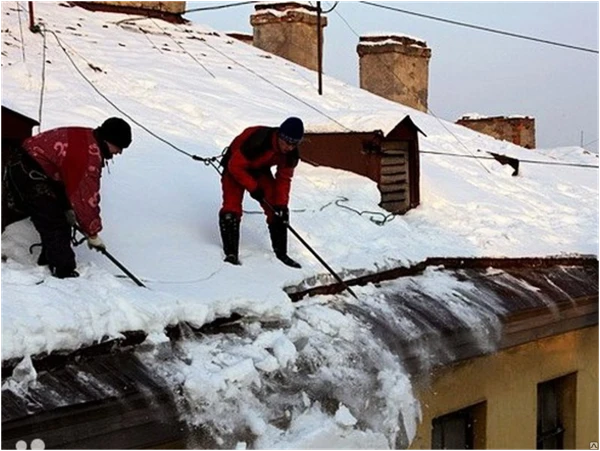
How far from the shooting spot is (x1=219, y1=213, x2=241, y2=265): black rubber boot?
5520 millimetres

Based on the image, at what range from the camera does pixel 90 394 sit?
3465 millimetres

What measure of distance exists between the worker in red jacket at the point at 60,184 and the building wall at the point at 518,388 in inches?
107

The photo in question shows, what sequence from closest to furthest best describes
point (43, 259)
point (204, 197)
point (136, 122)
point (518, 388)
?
point (43, 259), point (204, 197), point (518, 388), point (136, 122)

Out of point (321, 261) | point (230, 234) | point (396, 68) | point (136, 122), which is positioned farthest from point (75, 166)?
point (396, 68)

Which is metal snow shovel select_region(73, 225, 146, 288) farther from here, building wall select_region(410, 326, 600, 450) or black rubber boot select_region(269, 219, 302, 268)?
building wall select_region(410, 326, 600, 450)

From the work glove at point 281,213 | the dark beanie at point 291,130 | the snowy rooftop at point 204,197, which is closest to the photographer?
the snowy rooftop at point 204,197

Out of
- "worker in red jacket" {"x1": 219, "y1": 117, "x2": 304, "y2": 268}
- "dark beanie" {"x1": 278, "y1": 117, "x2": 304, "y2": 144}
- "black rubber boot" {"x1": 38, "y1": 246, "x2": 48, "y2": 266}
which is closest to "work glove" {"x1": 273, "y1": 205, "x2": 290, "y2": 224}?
"worker in red jacket" {"x1": 219, "y1": 117, "x2": 304, "y2": 268}

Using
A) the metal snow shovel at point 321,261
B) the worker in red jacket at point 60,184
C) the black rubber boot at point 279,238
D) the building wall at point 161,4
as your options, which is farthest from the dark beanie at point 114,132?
the building wall at point 161,4

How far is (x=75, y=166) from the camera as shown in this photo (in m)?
4.60

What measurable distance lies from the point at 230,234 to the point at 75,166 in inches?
51.3

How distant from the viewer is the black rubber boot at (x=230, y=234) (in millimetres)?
5520

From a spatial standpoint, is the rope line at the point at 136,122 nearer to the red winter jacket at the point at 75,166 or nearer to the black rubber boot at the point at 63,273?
the red winter jacket at the point at 75,166

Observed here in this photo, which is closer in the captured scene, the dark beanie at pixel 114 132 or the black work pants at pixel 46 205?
the black work pants at pixel 46 205

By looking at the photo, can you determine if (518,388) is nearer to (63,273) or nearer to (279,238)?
(279,238)
